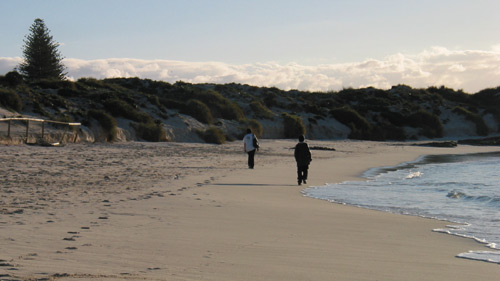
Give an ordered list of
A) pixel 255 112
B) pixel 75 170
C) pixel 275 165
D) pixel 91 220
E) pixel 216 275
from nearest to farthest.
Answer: pixel 216 275 < pixel 91 220 < pixel 75 170 < pixel 275 165 < pixel 255 112

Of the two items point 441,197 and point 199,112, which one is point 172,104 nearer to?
point 199,112

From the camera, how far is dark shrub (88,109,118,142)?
87.7ft

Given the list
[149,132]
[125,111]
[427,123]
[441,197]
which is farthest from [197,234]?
[427,123]

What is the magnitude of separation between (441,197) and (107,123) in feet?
57.8

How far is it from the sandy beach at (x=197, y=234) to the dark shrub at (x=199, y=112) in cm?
2017

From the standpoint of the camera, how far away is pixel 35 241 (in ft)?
19.3

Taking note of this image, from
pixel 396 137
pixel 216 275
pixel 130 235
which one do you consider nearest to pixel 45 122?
pixel 130 235

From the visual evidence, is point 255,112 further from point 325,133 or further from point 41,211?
point 41,211

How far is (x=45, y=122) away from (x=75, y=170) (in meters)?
11.2

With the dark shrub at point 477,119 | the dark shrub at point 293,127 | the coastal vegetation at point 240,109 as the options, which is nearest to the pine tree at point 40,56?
the coastal vegetation at point 240,109

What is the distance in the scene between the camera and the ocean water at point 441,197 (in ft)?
27.8

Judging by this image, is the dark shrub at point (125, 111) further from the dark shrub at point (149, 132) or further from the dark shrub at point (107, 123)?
the dark shrub at point (107, 123)

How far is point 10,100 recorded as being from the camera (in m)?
26.1

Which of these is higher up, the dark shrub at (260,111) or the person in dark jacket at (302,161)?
the dark shrub at (260,111)
